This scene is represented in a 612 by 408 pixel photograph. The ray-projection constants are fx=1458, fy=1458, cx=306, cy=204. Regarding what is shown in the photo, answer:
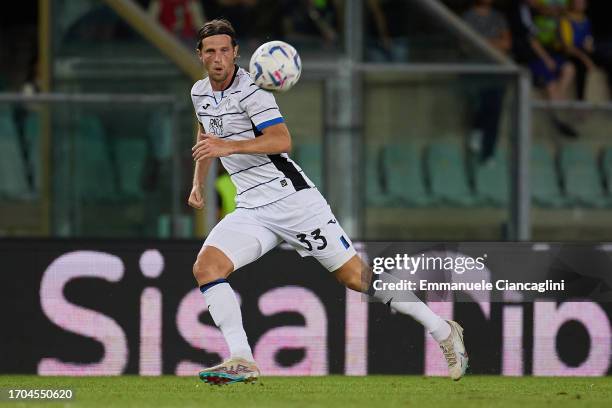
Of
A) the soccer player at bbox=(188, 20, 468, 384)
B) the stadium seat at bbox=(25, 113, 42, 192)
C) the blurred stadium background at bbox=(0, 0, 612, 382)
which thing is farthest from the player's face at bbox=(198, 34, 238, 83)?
the stadium seat at bbox=(25, 113, 42, 192)

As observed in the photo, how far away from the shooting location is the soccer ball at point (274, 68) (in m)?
7.38

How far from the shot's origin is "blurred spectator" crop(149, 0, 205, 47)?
12453 mm

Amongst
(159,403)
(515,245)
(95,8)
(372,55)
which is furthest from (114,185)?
(159,403)

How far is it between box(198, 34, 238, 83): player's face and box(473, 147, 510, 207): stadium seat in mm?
5345

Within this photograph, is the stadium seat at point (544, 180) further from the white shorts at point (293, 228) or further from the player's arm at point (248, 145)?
the player's arm at point (248, 145)

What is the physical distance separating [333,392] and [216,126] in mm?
1603

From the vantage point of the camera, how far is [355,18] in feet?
41.6

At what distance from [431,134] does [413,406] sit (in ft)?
18.8

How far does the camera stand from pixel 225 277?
751 centimetres

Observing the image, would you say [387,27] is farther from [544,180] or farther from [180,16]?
[544,180]

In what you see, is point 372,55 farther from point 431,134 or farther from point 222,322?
point 222,322

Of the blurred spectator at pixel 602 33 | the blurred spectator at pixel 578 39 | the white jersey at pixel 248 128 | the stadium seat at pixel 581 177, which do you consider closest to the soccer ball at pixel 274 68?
the white jersey at pixel 248 128

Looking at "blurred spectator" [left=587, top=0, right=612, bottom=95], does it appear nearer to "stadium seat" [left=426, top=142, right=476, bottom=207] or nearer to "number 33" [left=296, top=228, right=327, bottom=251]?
"stadium seat" [left=426, top=142, right=476, bottom=207]

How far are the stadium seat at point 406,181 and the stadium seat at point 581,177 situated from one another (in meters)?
1.32
